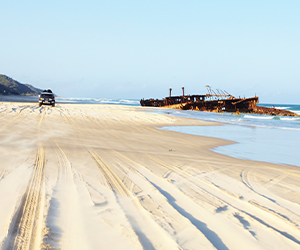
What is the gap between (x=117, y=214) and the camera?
117 inches

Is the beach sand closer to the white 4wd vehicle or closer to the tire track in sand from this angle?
the tire track in sand

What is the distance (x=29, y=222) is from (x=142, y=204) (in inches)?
52.4

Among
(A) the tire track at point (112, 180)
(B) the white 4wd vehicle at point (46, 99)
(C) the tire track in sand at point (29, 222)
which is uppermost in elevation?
(B) the white 4wd vehicle at point (46, 99)

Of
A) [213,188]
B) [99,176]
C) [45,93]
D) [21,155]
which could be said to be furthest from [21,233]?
[45,93]

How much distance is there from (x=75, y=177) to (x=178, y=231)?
2.38 metres

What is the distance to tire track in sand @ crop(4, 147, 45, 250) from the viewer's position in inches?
90.3

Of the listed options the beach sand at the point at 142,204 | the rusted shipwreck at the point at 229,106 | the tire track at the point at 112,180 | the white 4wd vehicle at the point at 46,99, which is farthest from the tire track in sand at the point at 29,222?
the rusted shipwreck at the point at 229,106

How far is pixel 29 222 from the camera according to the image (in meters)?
2.68

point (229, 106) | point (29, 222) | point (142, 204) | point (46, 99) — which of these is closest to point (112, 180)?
point (142, 204)

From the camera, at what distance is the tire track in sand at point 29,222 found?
2.29m

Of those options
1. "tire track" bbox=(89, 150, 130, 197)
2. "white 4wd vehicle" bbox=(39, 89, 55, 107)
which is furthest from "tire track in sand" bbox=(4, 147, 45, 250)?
"white 4wd vehicle" bbox=(39, 89, 55, 107)

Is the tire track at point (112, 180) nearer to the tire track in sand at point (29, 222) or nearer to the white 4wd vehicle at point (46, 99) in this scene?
the tire track in sand at point (29, 222)

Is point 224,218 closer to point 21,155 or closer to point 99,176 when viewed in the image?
point 99,176

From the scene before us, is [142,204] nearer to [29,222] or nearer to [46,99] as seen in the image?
[29,222]
